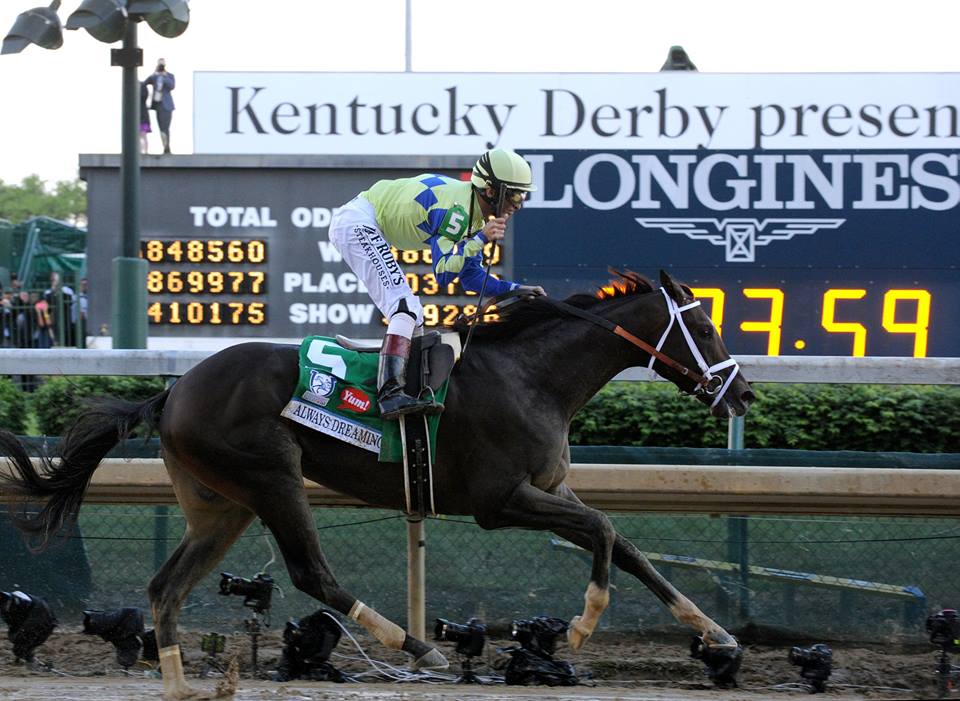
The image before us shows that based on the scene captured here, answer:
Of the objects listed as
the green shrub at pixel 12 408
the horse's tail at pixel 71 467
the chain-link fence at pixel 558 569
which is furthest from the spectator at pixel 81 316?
the horse's tail at pixel 71 467

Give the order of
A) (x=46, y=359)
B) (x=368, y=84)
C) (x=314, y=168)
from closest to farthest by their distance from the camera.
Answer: (x=46, y=359), (x=314, y=168), (x=368, y=84)

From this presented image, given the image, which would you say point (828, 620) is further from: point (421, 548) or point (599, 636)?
point (421, 548)

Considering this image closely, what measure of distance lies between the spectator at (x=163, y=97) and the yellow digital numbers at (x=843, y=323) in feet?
26.1

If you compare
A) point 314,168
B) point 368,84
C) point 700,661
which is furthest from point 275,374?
point 368,84

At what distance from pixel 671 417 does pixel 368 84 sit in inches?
279

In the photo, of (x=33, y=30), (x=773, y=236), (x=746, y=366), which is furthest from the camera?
(x=33, y=30)

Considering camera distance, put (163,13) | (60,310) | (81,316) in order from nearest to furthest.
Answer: (163,13), (81,316), (60,310)

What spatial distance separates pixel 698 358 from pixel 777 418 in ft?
8.34

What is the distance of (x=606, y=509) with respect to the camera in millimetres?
5480

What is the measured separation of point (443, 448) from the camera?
15.1ft

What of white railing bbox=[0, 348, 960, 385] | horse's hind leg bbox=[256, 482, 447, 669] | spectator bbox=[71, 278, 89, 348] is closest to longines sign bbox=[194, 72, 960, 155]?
spectator bbox=[71, 278, 89, 348]

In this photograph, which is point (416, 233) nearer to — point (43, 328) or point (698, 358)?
point (698, 358)

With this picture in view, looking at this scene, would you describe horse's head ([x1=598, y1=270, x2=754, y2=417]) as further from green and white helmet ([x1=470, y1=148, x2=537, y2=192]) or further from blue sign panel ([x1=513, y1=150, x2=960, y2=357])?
blue sign panel ([x1=513, y1=150, x2=960, y2=357])

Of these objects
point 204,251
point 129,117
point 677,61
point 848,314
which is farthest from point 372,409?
point 677,61
